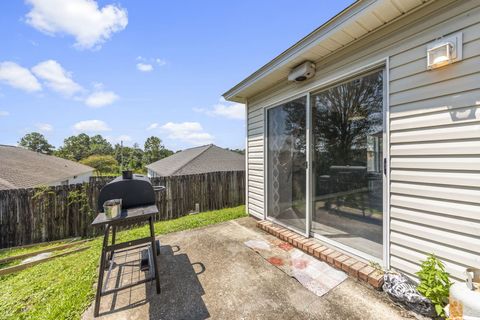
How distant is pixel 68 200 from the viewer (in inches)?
183

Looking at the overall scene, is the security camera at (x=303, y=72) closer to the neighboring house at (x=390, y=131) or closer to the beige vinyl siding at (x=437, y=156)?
the neighboring house at (x=390, y=131)

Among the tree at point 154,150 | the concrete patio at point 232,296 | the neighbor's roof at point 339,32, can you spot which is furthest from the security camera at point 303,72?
the tree at point 154,150

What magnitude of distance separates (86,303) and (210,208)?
4.90 m

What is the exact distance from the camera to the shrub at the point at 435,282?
5.07ft

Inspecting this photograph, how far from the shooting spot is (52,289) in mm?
2160

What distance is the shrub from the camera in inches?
60.9

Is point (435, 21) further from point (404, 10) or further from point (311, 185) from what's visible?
point (311, 185)

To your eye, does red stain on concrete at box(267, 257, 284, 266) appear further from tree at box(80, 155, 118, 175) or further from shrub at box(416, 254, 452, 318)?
tree at box(80, 155, 118, 175)

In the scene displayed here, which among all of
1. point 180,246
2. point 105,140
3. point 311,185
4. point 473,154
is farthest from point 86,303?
point 105,140

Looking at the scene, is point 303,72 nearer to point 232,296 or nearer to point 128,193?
point 128,193

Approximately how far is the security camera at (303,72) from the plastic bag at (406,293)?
2610mm

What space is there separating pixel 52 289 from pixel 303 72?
13.5 ft

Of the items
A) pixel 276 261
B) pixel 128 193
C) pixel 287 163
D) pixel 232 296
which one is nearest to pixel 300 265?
pixel 276 261

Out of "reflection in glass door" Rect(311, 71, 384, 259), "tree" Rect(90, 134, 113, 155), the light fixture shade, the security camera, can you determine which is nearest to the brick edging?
"reflection in glass door" Rect(311, 71, 384, 259)
